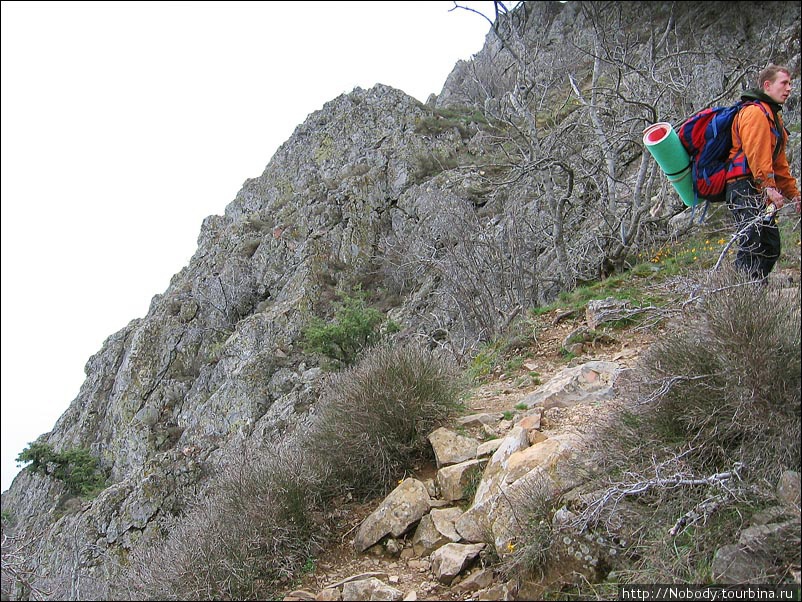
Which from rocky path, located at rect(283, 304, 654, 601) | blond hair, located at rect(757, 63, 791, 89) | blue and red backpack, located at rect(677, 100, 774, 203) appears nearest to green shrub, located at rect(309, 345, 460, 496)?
rocky path, located at rect(283, 304, 654, 601)

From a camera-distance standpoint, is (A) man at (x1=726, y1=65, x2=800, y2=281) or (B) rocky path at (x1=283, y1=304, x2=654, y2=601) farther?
(A) man at (x1=726, y1=65, x2=800, y2=281)

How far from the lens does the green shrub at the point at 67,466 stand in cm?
1783

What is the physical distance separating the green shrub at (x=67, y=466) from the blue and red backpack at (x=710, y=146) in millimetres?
19913

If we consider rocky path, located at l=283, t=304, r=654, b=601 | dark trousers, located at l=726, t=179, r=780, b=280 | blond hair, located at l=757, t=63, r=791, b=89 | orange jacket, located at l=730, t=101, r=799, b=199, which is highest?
blond hair, located at l=757, t=63, r=791, b=89

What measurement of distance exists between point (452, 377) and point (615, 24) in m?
9.22

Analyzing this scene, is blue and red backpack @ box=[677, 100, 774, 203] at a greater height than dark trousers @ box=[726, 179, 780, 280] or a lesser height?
greater

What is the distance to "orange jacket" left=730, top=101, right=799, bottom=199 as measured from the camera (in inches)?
115

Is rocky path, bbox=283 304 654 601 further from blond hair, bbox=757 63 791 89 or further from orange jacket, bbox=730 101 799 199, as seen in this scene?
blond hair, bbox=757 63 791 89

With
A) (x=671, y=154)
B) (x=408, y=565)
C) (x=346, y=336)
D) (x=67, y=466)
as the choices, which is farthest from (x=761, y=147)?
(x=67, y=466)

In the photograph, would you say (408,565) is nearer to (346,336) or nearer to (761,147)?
(761,147)

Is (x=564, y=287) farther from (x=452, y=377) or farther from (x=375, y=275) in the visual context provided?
(x=375, y=275)

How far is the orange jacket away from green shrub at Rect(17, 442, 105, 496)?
20196mm

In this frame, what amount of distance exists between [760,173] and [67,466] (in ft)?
70.2

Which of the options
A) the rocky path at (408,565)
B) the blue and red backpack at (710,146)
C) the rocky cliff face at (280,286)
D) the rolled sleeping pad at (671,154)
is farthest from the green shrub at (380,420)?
the rocky cliff face at (280,286)
